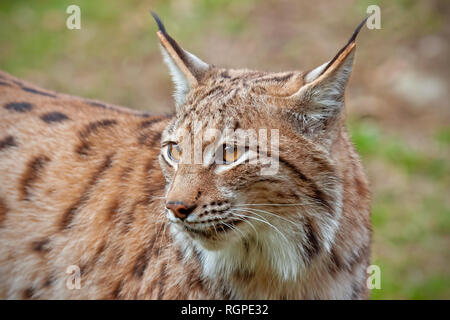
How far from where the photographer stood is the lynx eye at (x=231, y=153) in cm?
346

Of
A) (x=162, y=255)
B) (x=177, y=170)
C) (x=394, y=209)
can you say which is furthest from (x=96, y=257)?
(x=394, y=209)

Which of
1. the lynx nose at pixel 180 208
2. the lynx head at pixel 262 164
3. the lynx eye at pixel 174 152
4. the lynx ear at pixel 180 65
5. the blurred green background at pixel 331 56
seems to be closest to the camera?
the lynx nose at pixel 180 208

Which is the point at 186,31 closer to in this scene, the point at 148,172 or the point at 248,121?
the point at 148,172

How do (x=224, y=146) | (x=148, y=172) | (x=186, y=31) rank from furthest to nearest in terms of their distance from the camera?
(x=186, y=31)
(x=148, y=172)
(x=224, y=146)

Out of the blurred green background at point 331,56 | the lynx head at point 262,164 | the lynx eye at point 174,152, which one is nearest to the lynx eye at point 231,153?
the lynx head at point 262,164

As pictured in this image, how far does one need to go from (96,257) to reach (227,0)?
687 centimetres

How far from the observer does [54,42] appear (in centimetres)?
1020

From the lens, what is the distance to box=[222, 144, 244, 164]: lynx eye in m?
3.46

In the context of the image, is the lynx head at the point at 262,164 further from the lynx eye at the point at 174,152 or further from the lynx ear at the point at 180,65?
the lynx ear at the point at 180,65

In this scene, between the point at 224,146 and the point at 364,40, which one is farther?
the point at 364,40

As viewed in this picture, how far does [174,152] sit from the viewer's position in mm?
3711

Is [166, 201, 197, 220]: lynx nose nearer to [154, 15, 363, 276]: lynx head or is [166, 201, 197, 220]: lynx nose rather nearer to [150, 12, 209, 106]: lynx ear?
[154, 15, 363, 276]: lynx head

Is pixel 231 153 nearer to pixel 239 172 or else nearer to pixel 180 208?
pixel 239 172

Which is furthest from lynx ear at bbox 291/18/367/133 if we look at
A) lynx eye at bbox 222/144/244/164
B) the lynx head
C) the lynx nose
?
the lynx nose
